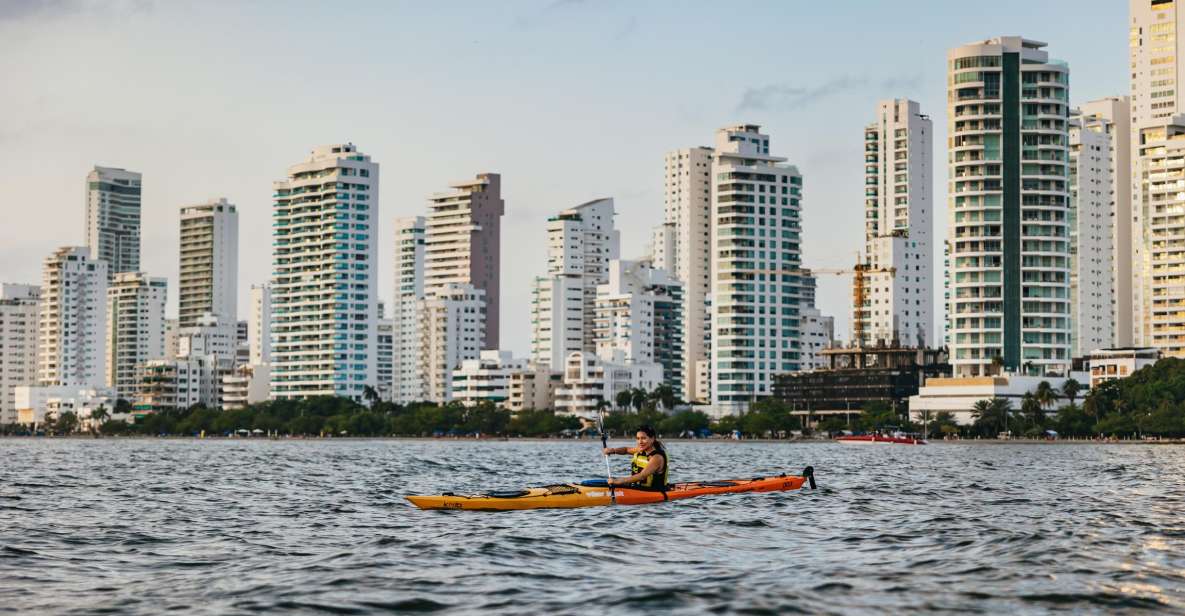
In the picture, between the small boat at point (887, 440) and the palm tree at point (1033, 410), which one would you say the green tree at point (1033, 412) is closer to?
the palm tree at point (1033, 410)

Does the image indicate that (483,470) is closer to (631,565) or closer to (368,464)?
(368,464)

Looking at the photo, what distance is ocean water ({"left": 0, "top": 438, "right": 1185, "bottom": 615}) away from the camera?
29281 millimetres

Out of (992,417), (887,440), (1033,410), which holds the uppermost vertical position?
(1033,410)

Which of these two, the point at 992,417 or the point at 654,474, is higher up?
the point at 654,474

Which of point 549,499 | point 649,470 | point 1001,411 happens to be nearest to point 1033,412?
point 1001,411

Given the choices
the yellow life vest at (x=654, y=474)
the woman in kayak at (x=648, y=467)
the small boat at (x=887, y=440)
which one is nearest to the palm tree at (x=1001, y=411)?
the small boat at (x=887, y=440)

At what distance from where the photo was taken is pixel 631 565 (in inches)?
1351

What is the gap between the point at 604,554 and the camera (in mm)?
36531

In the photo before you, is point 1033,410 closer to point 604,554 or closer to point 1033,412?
point 1033,412

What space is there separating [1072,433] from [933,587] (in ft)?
554

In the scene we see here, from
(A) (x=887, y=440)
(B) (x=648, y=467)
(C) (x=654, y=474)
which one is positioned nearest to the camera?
(B) (x=648, y=467)

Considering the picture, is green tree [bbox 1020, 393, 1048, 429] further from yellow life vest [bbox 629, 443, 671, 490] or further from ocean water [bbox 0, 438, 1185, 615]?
yellow life vest [bbox 629, 443, 671, 490]

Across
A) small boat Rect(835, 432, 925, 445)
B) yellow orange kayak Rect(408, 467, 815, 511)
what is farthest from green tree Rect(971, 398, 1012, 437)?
yellow orange kayak Rect(408, 467, 815, 511)

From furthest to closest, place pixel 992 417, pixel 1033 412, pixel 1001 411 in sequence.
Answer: pixel 1001 411
pixel 992 417
pixel 1033 412
